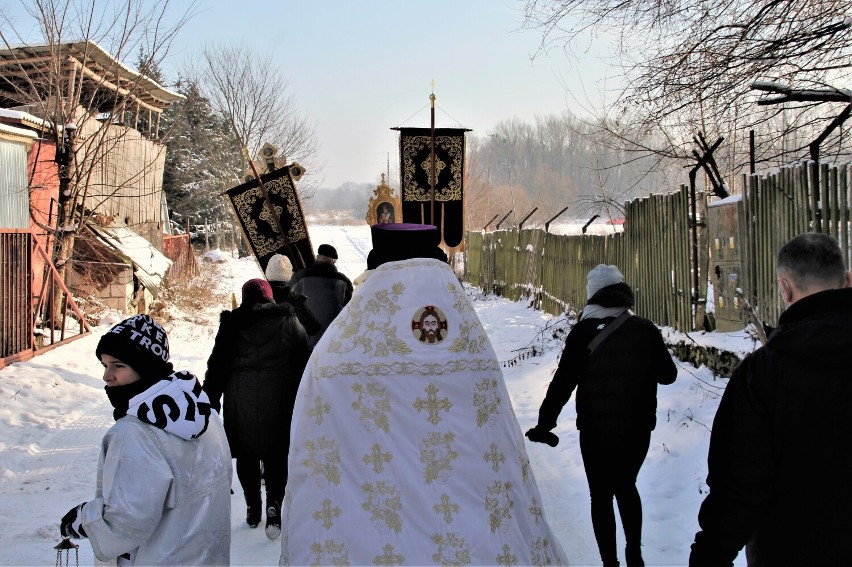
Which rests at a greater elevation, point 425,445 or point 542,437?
point 425,445

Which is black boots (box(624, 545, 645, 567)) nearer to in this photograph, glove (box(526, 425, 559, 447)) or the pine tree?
glove (box(526, 425, 559, 447))

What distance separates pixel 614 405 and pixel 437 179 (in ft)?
23.4

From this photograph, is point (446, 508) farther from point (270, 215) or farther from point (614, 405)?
point (270, 215)

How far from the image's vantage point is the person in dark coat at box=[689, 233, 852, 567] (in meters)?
2.42

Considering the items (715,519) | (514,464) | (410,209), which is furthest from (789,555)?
(410,209)

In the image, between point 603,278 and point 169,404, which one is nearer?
point 169,404

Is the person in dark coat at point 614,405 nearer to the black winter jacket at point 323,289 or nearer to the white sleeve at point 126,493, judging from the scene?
the white sleeve at point 126,493

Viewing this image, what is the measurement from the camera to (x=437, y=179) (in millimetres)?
11383

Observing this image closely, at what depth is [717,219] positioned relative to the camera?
27.9ft

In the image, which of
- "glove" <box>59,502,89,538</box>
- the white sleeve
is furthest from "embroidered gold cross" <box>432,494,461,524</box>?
"glove" <box>59,502,89,538</box>

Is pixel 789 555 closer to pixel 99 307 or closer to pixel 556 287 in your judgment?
pixel 556 287

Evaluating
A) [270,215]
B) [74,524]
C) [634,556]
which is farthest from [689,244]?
[74,524]

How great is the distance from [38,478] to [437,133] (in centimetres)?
685

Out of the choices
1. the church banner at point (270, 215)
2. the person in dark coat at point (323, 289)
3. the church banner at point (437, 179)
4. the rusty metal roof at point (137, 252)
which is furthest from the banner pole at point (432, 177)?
the rusty metal roof at point (137, 252)
